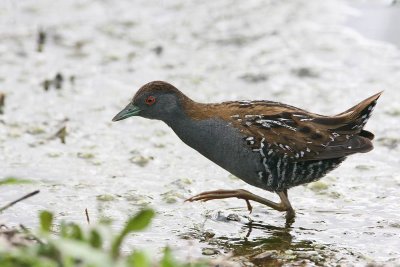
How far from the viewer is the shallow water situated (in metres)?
6.12

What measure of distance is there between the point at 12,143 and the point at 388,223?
132 inches

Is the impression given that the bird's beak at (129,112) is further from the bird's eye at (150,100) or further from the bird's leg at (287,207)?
the bird's leg at (287,207)

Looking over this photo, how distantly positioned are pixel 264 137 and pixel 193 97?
8.99ft

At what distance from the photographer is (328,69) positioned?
365 inches

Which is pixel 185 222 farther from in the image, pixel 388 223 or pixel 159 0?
pixel 159 0

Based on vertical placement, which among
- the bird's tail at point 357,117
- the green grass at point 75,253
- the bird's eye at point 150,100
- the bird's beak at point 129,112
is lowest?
the green grass at point 75,253

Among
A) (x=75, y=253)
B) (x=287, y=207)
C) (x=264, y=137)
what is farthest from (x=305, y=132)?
(x=75, y=253)

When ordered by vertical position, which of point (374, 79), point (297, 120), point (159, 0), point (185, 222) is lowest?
point (185, 222)

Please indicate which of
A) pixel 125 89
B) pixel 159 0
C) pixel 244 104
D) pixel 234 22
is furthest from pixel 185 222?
pixel 159 0

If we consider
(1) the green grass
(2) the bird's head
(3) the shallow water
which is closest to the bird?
(2) the bird's head

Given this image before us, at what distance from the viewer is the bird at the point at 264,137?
20.3 ft

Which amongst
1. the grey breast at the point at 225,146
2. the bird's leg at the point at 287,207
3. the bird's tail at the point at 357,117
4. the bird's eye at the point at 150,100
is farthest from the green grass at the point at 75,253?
the bird's tail at the point at 357,117

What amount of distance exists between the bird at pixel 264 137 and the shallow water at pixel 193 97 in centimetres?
32

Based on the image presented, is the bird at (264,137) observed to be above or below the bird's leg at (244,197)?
above
